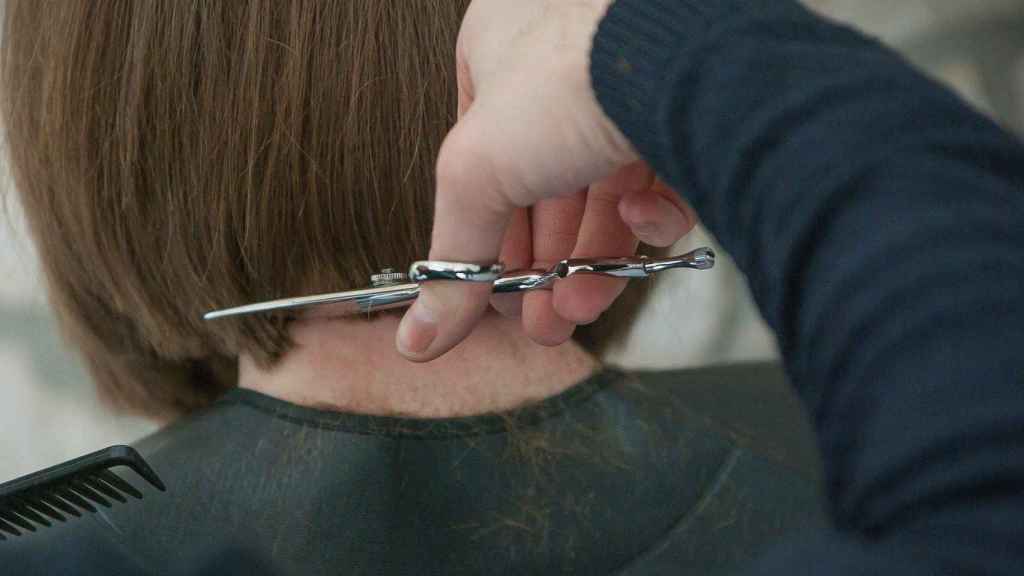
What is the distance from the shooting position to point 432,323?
49cm

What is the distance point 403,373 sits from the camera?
0.64 m

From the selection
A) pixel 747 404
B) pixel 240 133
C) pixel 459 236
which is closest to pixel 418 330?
pixel 459 236

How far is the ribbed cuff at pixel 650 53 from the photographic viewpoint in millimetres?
351

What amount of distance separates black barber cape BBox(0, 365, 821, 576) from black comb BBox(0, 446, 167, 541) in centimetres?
2

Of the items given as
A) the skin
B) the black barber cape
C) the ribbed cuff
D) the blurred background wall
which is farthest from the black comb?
the blurred background wall

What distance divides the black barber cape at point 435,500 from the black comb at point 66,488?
0.08 ft

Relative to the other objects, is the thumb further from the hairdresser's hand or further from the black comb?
the black comb

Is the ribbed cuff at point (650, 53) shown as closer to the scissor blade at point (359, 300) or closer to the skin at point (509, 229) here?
the skin at point (509, 229)

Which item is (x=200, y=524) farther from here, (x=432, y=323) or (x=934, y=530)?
(x=934, y=530)

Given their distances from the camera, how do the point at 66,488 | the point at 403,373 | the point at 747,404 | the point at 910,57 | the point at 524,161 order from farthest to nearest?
the point at 910,57
the point at 747,404
the point at 403,373
the point at 66,488
the point at 524,161

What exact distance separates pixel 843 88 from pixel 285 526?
1.39 feet

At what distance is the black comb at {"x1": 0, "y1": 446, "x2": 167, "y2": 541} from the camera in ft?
1.67

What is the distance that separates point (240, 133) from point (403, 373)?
0.18 m

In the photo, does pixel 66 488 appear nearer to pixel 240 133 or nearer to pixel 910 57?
pixel 240 133
